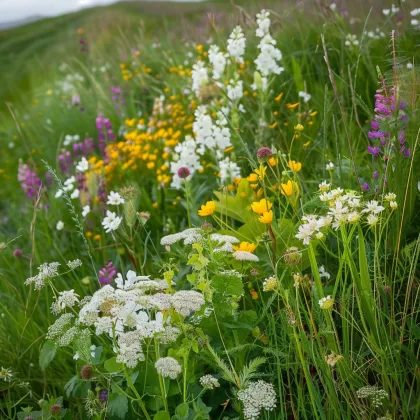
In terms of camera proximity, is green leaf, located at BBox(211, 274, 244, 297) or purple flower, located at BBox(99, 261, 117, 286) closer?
green leaf, located at BBox(211, 274, 244, 297)

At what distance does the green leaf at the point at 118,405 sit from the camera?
4.92ft

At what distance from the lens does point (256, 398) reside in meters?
1.27

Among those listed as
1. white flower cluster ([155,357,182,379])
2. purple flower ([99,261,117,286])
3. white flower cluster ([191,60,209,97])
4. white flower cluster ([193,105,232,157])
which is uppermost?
white flower cluster ([191,60,209,97])

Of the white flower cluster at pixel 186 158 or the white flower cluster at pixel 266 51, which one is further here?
the white flower cluster at pixel 266 51

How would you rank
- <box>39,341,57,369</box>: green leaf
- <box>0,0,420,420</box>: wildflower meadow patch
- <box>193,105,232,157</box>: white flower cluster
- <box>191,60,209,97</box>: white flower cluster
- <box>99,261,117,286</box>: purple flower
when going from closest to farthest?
<box>0,0,420,420</box>: wildflower meadow patch < <box>39,341,57,369</box>: green leaf < <box>99,261,117,286</box>: purple flower < <box>193,105,232,157</box>: white flower cluster < <box>191,60,209,97</box>: white flower cluster

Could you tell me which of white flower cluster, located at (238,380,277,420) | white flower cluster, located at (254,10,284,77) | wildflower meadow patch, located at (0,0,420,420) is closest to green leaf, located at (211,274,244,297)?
wildflower meadow patch, located at (0,0,420,420)

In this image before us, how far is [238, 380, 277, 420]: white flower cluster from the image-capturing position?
1.26 m

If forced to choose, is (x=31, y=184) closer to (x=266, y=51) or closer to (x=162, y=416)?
(x=266, y=51)

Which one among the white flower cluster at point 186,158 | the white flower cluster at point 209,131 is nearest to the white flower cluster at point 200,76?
the white flower cluster at point 209,131

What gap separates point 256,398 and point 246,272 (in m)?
0.72

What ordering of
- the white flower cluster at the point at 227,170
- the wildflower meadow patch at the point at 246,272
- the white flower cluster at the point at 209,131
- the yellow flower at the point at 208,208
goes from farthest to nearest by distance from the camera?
the white flower cluster at the point at 209,131 → the white flower cluster at the point at 227,170 → the yellow flower at the point at 208,208 → the wildflower meadow patch at the point at 246,272

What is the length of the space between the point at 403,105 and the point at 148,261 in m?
1.34

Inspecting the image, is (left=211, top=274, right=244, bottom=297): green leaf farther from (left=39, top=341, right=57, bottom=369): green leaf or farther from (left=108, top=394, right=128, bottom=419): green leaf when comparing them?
(left=39, top=341, right=57, bottom=369): green leaf

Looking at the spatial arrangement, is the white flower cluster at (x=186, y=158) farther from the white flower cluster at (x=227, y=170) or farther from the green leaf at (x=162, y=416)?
the green leaf at (x=162, y=416)
